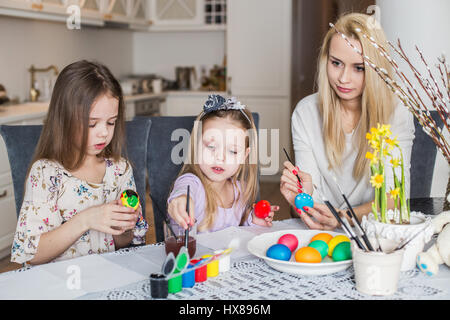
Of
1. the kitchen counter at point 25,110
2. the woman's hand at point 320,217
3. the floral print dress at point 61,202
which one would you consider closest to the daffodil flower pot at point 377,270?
the woman's hand at point 320,217

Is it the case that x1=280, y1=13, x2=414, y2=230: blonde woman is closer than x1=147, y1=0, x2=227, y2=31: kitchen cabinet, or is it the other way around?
x1=280, y1=13, x2=414, y2=230: blonde woman

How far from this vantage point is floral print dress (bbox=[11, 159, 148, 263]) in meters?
1.45

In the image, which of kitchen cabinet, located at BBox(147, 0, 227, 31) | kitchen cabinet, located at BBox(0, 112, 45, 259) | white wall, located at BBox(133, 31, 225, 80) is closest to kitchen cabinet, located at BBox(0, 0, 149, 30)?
kitchen cabinet, located at BBox(147, 0, 227, 31)

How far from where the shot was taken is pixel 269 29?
17.7ft

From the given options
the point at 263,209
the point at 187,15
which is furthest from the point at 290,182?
the point at 187,15

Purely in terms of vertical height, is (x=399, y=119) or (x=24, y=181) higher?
(x=399, y=119)

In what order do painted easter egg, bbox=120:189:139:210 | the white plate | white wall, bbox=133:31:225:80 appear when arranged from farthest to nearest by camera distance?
white wall, bbox=133:31:225:80
painted easter egg, bbox=120:189:139:210
the white plate

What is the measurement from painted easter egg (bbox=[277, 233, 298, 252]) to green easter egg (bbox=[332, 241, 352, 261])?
12cm

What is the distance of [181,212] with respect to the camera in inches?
53.7

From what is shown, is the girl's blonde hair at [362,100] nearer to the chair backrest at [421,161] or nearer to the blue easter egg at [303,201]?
the chair backrest at [421,161]

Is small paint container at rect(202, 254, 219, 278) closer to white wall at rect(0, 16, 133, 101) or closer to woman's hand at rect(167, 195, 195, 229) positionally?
woman's hand at rect(167, 195, 195, 229)

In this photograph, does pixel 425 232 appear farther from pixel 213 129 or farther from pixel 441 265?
pixel 213 129
